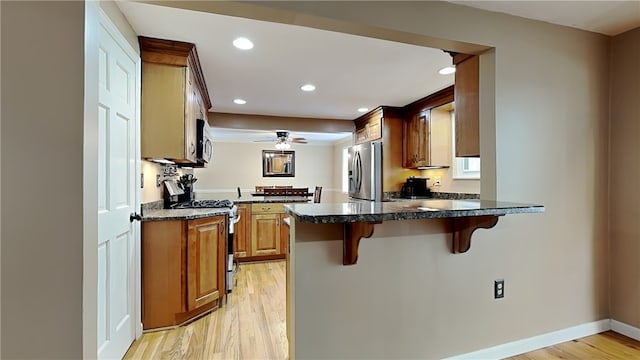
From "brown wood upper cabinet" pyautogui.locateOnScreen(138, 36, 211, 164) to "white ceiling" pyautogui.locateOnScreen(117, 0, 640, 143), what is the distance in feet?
0.49

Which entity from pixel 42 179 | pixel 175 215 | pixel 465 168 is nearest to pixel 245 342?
pixel 175 215

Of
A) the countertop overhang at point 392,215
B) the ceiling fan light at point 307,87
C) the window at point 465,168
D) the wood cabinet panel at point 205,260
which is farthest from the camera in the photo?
the window at point 465,168

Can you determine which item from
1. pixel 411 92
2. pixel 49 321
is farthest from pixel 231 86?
pixel 49 321

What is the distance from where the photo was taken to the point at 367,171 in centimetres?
482

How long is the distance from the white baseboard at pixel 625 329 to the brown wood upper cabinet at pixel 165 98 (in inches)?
134

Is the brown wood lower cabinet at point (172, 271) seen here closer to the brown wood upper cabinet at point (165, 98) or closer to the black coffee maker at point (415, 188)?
the brown wood upper cabinet at point (165, 98)

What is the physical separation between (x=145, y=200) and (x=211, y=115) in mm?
2537

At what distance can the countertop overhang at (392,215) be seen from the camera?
52.9 inches

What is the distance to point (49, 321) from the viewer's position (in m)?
1.13

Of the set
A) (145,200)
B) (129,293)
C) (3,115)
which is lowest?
(129,293)

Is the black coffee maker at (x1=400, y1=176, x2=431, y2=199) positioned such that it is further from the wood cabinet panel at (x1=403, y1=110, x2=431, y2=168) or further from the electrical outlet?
the electrical outlet

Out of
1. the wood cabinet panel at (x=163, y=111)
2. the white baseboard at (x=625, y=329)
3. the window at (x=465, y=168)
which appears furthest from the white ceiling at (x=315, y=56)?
the white baseboard at (x=625, y=329)

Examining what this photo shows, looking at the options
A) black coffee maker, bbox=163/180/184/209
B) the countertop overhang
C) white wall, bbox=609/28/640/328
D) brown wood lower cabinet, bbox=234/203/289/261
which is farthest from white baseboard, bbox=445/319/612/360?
brown wood lower cabinet, bbox=234/203/289/261

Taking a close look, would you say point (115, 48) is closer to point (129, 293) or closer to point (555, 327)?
point (129, 293)
